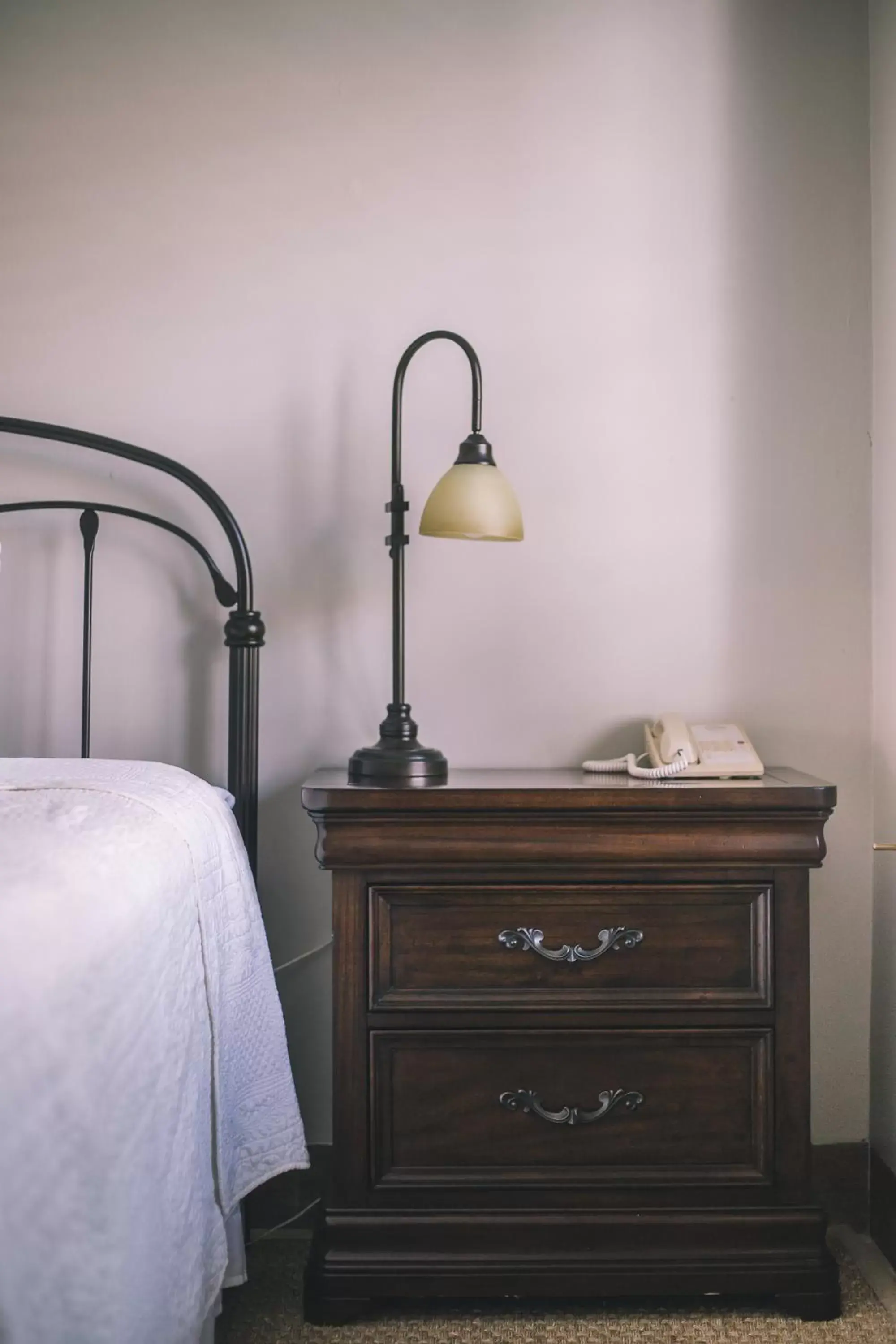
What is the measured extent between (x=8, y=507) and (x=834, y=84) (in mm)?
1721

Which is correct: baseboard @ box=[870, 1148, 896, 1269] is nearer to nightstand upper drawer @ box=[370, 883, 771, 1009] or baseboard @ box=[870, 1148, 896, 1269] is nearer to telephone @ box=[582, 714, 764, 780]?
nightstand upper drawer @ box=[370, 883, 771, 1009]

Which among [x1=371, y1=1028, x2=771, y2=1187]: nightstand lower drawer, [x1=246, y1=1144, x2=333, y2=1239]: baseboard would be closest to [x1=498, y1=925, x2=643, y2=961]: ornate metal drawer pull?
[x1=371, y1=1028, x2=771, y2=1187]: nightstand lower drawer

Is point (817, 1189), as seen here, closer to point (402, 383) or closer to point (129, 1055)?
point (129, 1055)

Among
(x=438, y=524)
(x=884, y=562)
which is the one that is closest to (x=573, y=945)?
(x=438, y=524)

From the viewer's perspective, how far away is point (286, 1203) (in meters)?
1.83

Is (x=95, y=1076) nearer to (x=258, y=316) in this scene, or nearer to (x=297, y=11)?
(x=258, y=316)

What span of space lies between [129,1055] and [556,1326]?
895 mm

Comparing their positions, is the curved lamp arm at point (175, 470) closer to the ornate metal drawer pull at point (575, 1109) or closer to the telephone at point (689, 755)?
the telephone at point (689, 755)

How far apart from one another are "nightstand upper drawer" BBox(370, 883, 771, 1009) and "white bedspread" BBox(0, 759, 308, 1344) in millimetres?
240

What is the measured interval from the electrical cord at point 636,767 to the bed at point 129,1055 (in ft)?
2.03

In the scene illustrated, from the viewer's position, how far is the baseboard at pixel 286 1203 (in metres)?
1.81

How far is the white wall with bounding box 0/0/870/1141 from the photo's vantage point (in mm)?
1915

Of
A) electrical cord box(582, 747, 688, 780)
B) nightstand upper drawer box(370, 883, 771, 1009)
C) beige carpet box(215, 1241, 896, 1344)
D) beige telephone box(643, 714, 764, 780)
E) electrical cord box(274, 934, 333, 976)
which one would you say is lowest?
beige carpet box(215, 1241, 896, 1344)

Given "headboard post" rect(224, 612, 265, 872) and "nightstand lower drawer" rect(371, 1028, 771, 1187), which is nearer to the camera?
"nightstand lower drawer" rect(371, 1028, 771, 1187)
